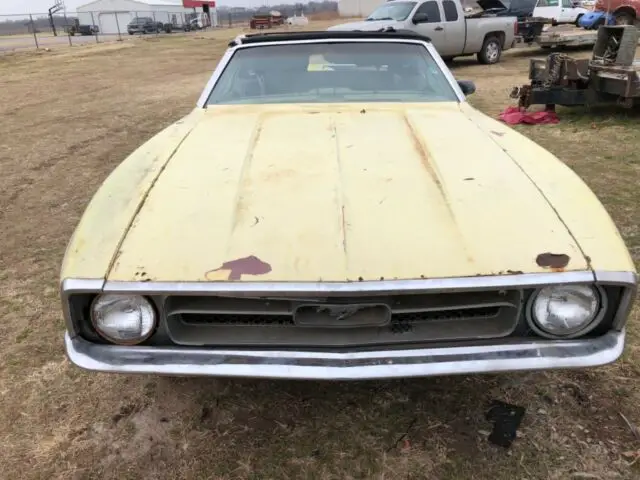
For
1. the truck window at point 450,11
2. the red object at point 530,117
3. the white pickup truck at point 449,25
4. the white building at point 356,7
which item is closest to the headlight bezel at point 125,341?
the red object at point 530,117

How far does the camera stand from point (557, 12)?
17.8 meters

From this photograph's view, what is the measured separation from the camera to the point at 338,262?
1.78 m

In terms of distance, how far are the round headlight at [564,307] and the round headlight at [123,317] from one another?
1.34 meters

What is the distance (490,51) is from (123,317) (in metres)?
13.4

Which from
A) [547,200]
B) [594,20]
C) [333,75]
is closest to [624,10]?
[594,20]

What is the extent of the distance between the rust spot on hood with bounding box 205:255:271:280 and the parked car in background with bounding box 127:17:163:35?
150 feet

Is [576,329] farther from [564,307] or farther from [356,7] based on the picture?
[356,7]

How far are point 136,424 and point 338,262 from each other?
1.27m

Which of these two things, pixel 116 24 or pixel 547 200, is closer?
pixel 547 200

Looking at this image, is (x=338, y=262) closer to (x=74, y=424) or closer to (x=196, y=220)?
(x=196, y=220)

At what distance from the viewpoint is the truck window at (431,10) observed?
39.5 feet

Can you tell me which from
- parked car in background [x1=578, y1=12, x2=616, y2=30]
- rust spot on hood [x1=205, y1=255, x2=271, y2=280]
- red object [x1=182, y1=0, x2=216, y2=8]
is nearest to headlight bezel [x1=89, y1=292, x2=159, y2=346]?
rust spot on hood [x1=205, y1=255, x2=271, y2=280]

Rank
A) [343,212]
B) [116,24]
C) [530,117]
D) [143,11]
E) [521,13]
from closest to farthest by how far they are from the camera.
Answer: [343,212], [530,117], [521,13], [116,24], [143,11]

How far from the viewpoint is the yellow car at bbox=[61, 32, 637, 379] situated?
5.79 ft
